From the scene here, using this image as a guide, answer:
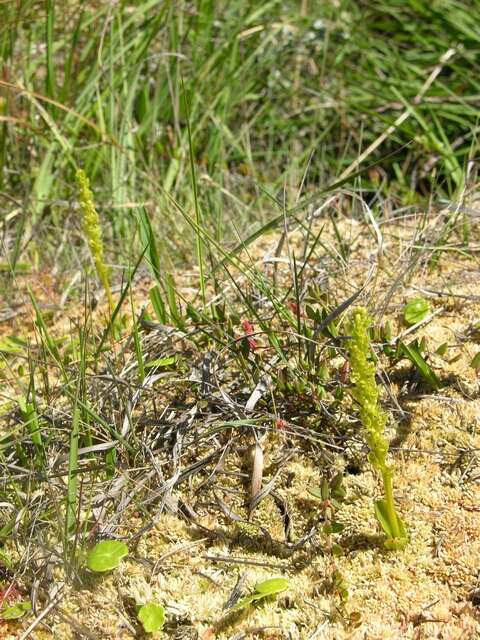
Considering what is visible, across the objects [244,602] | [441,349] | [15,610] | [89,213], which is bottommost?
[15,610]

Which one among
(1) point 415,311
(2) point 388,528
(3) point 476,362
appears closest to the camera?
(2) point 388,528

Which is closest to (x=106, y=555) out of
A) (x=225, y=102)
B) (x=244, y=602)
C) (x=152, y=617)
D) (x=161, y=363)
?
(x=152, y=617)

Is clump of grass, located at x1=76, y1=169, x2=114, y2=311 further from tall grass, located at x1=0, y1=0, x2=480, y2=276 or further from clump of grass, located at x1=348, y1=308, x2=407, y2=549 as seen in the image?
clump of grass, located at x1=348, y1=308, x2=407, y2=549

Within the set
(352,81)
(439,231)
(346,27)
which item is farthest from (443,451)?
(346,27)

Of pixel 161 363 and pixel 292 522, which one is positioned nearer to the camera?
pixel 292 522

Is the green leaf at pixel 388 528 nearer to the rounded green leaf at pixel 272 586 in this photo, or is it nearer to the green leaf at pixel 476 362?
the rounded green leaf at pixel 272 586

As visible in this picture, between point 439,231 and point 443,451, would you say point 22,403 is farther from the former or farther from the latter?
point 439,231

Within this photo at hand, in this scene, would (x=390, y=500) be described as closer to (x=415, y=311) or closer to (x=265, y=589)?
(x=265, y=589)
